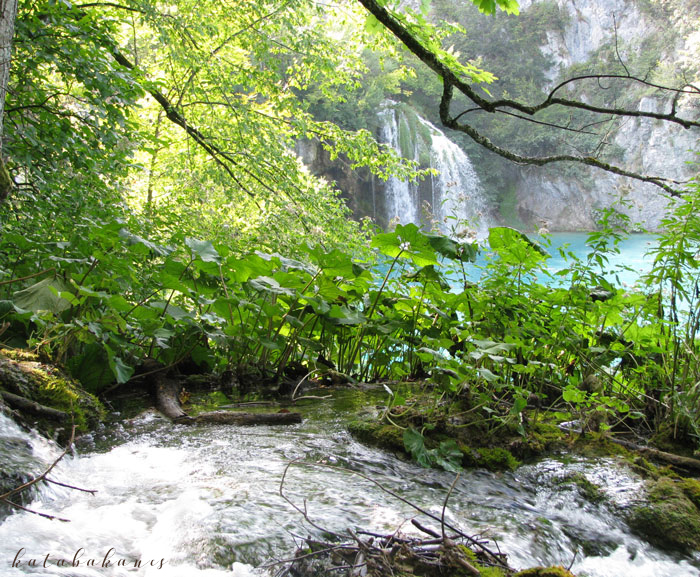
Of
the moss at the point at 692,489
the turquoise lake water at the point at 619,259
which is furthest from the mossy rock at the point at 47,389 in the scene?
the moss at the point at 692,489

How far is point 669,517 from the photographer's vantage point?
170cm

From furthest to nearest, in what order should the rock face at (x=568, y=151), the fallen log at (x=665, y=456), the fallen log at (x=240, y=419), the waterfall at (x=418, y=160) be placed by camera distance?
the rock face at (x=568, y=151), the waterfall at (x=418, y=160), the fallen log at (x=240, y=419), the fallen log at (x=665, y=456)

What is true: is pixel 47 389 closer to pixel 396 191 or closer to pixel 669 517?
pixel 669 517

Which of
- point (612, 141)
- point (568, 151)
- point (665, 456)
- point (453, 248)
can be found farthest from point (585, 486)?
point (612, 141)

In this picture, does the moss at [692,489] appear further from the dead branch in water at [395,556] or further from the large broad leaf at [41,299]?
the large broad leaf at [41,299]

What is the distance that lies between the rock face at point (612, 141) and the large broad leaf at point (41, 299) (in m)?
28.8

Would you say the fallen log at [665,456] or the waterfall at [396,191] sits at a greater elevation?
the waterfall at [396,191]

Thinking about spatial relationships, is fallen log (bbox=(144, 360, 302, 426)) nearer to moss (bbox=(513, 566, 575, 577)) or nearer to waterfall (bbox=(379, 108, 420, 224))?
moss (bbox=(513, 566, 575, 577))

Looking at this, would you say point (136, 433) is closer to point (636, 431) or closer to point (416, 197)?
point (636, 431)

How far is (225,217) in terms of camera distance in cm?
714

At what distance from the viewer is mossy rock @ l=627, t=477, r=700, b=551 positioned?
164 centimetres

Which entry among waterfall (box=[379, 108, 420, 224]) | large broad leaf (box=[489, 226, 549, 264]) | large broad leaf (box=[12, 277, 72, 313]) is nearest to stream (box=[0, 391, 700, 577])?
large broad leaf (box=[12, 277, 72, 313])

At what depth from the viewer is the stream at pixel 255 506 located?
132 cm

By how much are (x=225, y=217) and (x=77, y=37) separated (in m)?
3.65
